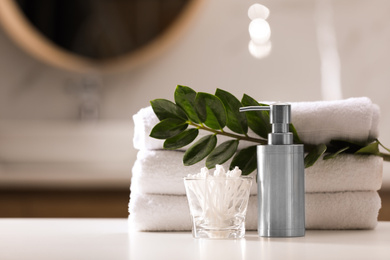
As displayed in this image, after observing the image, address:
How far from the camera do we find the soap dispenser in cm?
72

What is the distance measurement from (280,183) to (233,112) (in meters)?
0.13

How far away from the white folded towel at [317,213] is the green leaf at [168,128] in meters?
0.11

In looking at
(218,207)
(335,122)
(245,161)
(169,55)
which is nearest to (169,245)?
(218,207)

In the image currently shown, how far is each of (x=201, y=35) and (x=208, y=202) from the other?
5.38 ft

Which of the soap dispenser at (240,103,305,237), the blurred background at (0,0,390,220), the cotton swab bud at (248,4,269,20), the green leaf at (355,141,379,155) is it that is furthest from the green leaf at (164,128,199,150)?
the cotton swab bud at (248,4,269,20)

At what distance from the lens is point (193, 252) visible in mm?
606

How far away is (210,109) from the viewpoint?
0.78 meters

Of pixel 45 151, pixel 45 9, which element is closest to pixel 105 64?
pixel 45 9

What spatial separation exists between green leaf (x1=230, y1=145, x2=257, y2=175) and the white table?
3.4 inches

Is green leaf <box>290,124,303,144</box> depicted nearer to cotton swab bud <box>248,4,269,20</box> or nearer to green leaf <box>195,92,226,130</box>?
green leaf <box>195,92,226,130</box>

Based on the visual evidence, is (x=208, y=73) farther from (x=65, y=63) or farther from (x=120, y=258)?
(x=120, y=258)

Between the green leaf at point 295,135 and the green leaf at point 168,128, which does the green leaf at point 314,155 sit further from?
the green leaf at point 168,128

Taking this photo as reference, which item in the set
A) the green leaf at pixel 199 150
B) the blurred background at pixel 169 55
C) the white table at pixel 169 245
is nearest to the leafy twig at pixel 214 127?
the green leaf at pixel 199 150

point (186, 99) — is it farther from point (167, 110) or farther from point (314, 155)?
point (314, 155)
